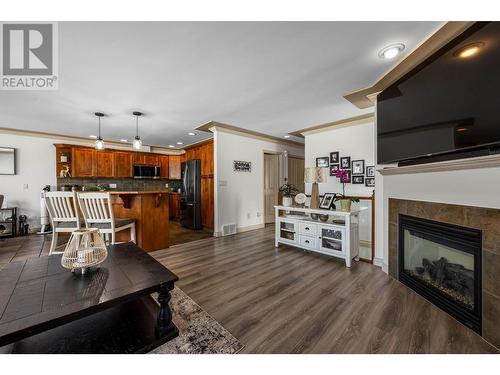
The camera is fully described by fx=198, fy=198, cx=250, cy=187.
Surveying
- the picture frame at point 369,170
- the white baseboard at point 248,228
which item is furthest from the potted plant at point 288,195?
the white baseboard at point 248,228

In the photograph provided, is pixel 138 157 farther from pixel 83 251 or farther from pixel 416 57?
pixel 416 57

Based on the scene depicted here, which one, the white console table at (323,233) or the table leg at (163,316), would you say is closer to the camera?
the table leg at (163,316)

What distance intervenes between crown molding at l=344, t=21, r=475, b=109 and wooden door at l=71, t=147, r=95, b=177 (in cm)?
613

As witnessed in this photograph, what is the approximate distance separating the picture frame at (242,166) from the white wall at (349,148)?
138 cm

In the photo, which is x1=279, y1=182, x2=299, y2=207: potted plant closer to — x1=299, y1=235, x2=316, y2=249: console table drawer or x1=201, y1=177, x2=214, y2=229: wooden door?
x1=299, y1=235, x2=316, y2=249: console table drawer

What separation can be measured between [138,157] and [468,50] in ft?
22.6

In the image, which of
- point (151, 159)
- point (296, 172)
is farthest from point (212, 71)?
point (151, 159)

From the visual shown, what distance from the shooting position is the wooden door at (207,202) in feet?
15.9

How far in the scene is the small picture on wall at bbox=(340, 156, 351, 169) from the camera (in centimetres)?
370

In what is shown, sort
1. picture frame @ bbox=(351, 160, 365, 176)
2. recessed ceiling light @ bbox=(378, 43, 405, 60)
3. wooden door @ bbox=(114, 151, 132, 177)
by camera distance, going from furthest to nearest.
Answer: wooden door @ bbox=(114, 151, 132, 177), picture frame @ bbox=(351, 160, 365, 176), recessed ceiling light @ bbox=(378, 43, 405, 60)

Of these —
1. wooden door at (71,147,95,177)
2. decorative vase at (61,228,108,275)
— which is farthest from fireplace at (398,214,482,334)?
wooden door at (71,147,95,177)

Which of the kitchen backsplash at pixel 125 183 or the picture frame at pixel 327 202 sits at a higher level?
the kitchen backsplash at pixel 125 183

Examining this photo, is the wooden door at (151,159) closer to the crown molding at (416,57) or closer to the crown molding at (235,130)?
the crown molding at (235,130)
